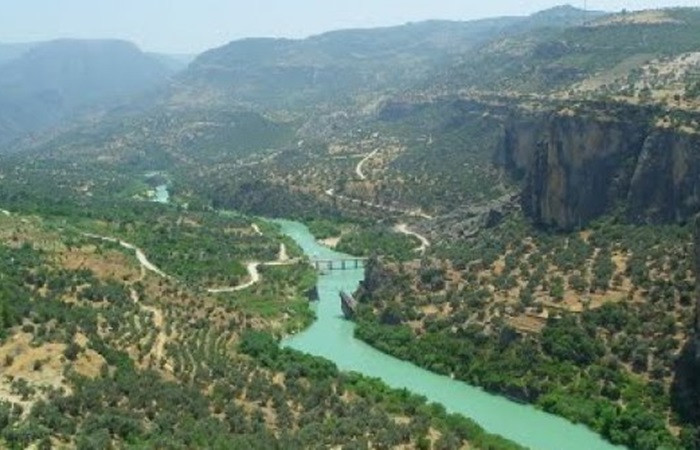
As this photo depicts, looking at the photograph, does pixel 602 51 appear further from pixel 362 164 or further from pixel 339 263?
pixel 339 263

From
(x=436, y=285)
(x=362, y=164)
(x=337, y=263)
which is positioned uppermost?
(x=436, y=285)

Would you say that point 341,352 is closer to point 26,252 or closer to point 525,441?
point 525,441

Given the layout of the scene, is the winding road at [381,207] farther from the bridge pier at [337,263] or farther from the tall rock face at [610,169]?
the tall rock face at [610,169]

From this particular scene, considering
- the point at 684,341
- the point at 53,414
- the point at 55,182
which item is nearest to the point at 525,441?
the point at 684,341

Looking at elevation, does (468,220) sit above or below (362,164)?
above

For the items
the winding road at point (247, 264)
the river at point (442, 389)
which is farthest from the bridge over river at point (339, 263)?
the river at point (442, 389)

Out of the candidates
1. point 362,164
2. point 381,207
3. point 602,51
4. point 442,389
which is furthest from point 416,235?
point 602,51
